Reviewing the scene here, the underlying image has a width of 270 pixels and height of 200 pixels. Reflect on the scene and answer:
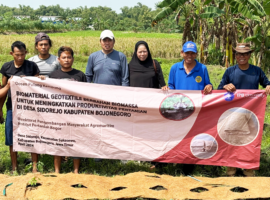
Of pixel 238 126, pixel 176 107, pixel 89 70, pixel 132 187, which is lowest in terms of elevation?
pixel 132 187

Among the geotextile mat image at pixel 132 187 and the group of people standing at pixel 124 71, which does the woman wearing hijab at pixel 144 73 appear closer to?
the group of people standing at pixel 124 71

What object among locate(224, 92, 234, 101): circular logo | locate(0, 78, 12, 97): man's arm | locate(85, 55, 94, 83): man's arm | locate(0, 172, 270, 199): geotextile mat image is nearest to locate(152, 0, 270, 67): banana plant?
locate(224, 92, 234, 101): circular logo

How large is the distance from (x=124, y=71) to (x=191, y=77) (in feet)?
3.23

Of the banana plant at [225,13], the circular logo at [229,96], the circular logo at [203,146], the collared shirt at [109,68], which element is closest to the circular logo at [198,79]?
the circular logo at [229,96]

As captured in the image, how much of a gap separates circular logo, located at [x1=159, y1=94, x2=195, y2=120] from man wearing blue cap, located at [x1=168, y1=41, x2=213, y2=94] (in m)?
0.17

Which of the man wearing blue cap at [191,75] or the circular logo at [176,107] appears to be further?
the circular logo at [176,107]

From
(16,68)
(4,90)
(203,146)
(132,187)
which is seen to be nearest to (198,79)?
(203,146)

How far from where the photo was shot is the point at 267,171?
4703mm

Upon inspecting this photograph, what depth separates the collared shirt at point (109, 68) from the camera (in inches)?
177

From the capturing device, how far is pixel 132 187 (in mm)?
3871

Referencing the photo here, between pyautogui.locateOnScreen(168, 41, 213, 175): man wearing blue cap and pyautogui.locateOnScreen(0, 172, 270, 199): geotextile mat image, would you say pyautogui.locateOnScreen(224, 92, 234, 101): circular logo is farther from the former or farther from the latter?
pyautogui.locateOnScreen(0, 172, 270, 199): geotextile mat image

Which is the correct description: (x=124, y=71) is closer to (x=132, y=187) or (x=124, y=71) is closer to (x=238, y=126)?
(x=132, y=187)

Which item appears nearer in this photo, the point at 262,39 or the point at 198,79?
the point at 198,79

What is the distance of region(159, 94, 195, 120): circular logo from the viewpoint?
Result: 14.1 feet
